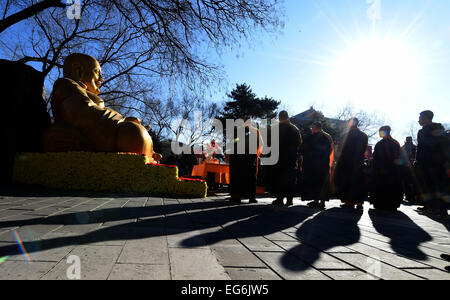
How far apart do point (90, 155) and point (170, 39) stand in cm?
379

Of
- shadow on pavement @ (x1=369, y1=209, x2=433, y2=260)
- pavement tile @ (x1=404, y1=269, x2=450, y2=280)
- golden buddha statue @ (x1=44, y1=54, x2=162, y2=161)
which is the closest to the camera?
pavement tile @ (x1=404, y1=269, x2=450, y2=280)

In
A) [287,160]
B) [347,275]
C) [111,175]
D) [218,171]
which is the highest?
[287,160]

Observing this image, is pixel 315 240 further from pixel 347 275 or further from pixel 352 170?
pixel 352 170

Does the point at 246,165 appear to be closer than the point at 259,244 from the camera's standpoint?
No

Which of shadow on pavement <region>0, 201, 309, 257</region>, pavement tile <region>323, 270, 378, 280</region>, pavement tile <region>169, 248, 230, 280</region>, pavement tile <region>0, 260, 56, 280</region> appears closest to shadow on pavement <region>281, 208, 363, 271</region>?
pavement tile <region>323, 270, 378, 280</region>

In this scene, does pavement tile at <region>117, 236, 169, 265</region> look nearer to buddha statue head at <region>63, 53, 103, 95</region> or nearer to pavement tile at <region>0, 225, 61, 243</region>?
pavement tile at <region>0, 225, 61, 243</region>

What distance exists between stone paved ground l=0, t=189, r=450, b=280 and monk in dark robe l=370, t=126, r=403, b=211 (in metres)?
2.83

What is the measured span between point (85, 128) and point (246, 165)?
14.5 ft

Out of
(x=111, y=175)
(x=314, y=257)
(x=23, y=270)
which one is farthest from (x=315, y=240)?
(x=111, y=175)

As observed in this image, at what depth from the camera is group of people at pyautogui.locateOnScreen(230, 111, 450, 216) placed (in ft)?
19.0

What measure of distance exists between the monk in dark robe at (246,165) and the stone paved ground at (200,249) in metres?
2.72

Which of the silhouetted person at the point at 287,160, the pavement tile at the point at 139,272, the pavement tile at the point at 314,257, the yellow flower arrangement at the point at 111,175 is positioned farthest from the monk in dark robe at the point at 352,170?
the pavement tile at the point at 139,272

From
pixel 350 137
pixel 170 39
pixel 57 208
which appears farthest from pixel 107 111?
pixel 350 137

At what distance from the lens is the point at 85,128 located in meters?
6.92
